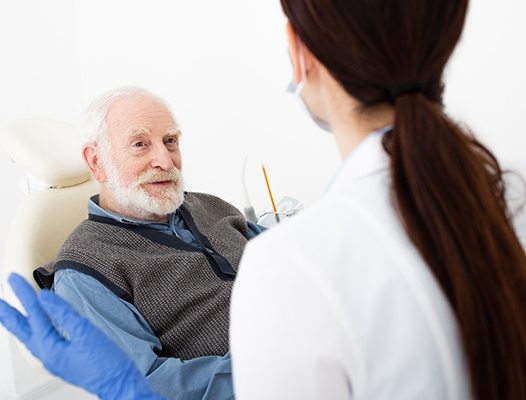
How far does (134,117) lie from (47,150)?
292 millimetres

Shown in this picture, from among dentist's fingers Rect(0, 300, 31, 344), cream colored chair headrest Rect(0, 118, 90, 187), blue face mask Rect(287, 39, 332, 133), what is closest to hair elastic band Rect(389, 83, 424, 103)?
blue face mask Rect(287, 39, 332, 133)

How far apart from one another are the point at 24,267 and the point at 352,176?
1.07 m

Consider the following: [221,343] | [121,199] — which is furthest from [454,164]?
[121,199]

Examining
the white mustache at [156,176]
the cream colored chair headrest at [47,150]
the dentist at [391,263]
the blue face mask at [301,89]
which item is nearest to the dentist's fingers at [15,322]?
the dentist at [391,263]

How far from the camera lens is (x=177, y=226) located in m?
1.61

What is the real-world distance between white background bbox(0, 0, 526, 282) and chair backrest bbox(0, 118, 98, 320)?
0.75 metres

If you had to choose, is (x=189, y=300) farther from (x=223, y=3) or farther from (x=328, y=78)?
(x=223, y=3)

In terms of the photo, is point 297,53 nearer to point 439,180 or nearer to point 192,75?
point 439,180

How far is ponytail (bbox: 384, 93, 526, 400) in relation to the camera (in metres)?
0.59

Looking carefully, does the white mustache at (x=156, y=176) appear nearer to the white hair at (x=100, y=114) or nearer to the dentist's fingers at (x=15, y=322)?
the white hair at (x=100, y=114)

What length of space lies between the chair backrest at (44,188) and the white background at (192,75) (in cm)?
75

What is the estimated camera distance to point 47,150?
5.38ft

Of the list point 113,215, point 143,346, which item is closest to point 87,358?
point 143,346

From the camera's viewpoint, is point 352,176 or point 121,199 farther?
point 121,199
